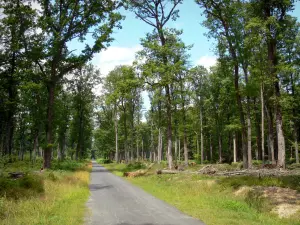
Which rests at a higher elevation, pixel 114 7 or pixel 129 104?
pixel 114 7

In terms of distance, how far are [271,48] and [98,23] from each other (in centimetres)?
1546

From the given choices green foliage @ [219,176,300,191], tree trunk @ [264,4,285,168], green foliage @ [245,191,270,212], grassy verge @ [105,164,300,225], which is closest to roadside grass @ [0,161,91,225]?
grassy verge @ [105,164,300,225]

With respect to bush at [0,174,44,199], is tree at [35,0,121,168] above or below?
A: above

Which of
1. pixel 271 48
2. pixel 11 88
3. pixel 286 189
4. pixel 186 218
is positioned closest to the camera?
pixel 186 218

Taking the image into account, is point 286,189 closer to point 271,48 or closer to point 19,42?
point 271,48

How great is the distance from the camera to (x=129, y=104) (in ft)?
160

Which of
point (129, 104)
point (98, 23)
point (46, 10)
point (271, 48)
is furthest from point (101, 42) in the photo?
point (129, 104)

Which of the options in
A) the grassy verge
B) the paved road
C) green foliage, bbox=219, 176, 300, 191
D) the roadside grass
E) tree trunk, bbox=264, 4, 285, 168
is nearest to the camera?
the roadside grass

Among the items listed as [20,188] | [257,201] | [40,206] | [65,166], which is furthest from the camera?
[65,166]

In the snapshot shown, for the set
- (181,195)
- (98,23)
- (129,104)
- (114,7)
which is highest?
(114,7)

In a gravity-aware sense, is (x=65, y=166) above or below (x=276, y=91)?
below

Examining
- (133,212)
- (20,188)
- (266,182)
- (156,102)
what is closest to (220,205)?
(133,212)

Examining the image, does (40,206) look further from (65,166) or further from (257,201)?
(65,166)

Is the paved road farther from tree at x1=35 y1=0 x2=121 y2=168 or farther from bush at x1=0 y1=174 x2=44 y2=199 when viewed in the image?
tree at x1=35 y1=0 x2=121 y2=168
